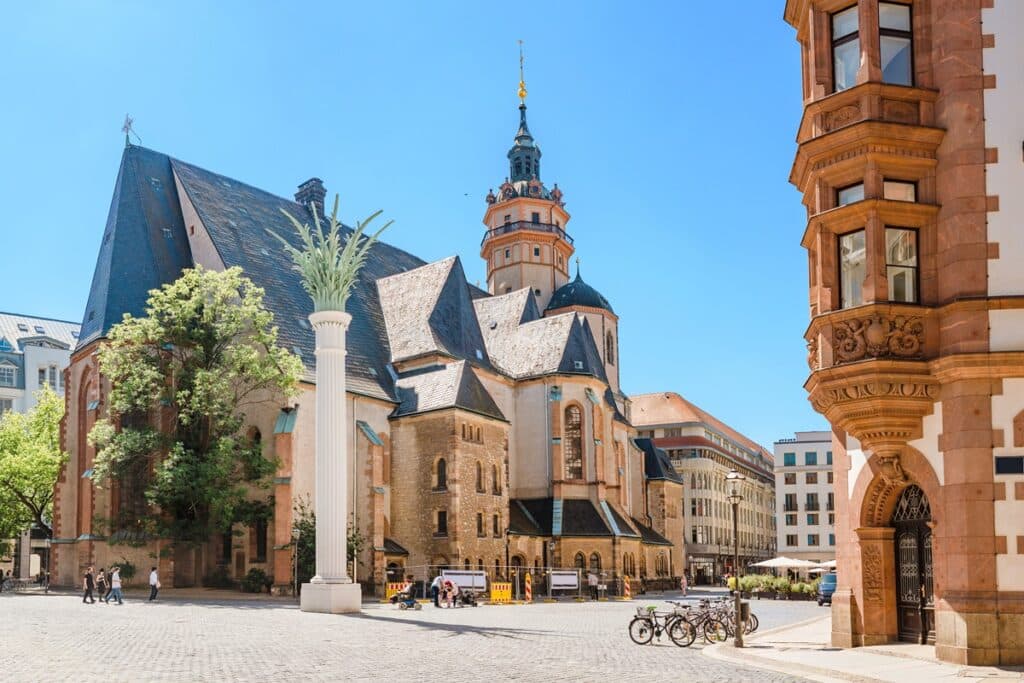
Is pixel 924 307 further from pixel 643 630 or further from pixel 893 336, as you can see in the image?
pixel 643 630

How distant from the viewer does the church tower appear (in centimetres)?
→ 8869

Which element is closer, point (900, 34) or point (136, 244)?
point (900, 34)

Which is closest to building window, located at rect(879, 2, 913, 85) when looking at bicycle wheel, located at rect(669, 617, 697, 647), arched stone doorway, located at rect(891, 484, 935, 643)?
arched stone doorway, located at rect(891, 484, 935, 643)

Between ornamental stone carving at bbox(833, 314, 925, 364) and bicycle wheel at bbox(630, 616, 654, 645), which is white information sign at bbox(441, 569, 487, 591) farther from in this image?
ornamental stone carving at bbox(833, 314, 925, 364)

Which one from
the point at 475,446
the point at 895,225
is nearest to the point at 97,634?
the point at 895,225

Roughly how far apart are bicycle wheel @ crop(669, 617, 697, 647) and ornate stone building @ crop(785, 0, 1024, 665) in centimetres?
379

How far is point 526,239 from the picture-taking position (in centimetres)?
8894

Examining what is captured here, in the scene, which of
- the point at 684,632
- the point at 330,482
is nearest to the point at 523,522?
the point at 330,482

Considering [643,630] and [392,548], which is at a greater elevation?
[643,630]

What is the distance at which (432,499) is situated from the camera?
53375 mm

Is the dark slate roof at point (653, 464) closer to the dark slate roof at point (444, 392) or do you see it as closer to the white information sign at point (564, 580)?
the white information sign at point (564, 580)

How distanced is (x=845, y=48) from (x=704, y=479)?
97.0 m

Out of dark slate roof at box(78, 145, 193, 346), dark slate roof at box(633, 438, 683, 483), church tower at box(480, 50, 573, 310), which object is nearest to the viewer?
dark slate roof at box(78, 145, 193, 346)

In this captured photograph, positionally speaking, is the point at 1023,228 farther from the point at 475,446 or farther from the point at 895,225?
the point at 475,446
